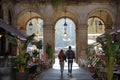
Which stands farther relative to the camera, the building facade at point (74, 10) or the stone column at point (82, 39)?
the stone column at point (82, 39)

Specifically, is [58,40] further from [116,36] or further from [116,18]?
[116,36]

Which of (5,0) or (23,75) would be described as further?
(5,0)

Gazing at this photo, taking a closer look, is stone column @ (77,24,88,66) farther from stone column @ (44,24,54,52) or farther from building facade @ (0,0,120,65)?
stone column @ (44,24,54,52)

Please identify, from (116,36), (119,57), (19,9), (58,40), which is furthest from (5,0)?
(58,40)

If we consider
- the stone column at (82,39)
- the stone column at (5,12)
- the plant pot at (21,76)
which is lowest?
the plant pot at (21,76)

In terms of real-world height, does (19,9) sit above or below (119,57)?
above

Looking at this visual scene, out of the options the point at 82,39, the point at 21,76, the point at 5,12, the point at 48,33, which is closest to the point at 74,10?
the point at 82,39

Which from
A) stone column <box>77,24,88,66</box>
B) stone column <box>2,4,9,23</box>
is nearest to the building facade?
stone column <box>77,24,88,66</box>

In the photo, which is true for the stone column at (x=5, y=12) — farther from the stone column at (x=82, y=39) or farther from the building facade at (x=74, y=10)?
the stone column at (x=82, y=39)

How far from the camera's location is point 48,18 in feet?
97.1

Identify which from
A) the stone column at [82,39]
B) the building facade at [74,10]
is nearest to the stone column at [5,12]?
the building facade at [74,10]

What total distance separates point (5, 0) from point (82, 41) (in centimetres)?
786

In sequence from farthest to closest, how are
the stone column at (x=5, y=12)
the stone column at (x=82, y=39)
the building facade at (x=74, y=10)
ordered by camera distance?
the stone column at (x=82, y=39) → the building facade at (x=74, y=10) → the stone column at (x=5, y=12)

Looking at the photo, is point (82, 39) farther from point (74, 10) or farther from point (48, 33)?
point (48, 33)
